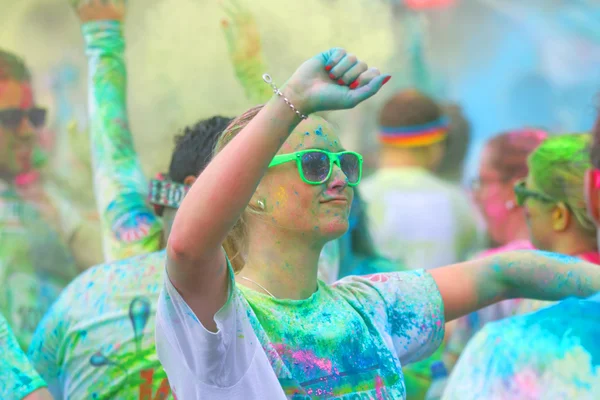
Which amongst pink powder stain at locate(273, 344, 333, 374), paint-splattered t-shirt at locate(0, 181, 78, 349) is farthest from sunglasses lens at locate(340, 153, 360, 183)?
paint-splattered t-shirt at locate(0, 181, 78, 349)

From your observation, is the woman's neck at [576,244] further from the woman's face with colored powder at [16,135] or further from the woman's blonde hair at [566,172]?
the woman's face with colored powder at [16,135]

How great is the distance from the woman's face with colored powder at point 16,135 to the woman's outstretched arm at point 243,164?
258 cm

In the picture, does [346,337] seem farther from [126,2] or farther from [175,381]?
[126,2]

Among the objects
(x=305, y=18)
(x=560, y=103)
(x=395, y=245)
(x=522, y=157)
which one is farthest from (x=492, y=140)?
(x=560, y=103)

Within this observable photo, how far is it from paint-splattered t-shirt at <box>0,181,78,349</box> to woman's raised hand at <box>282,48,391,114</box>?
2.44 m

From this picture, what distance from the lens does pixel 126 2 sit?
3.46 metres

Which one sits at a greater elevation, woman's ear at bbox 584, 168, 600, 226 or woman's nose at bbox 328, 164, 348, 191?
woman's nose at bbox 328, 164, 348, 191

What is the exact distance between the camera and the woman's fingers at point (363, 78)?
1611mm

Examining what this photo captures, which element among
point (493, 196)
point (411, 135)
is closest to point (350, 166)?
point (493, 196)

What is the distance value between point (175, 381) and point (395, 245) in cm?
299

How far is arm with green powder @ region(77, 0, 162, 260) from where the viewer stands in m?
3.15

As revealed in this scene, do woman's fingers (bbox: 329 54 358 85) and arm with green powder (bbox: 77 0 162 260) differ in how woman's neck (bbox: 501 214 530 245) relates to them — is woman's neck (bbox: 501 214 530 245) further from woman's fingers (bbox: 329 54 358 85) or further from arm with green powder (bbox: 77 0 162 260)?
woman's fingers (bbox: 329 54 358 85)

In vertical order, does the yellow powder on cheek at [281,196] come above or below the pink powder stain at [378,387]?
above

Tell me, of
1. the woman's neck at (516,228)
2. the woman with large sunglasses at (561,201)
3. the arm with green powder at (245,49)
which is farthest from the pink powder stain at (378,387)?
the woman's neck at (516,228)
